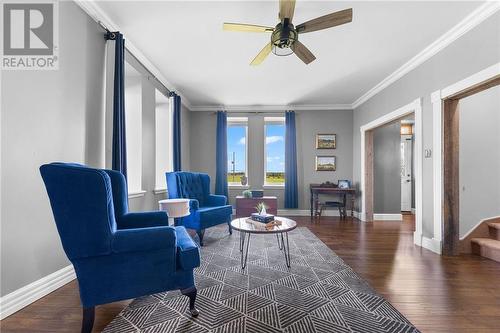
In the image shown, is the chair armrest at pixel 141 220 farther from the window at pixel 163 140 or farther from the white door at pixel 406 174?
the white door at pixel 406 174

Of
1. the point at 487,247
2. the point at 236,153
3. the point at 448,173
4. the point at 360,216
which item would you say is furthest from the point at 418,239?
the point at 236,153

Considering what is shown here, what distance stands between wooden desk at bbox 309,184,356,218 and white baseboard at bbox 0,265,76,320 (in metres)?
4.52

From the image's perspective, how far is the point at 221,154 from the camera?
18.2 feet

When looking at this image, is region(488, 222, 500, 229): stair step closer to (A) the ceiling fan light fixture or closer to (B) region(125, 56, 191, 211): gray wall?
(A) the ceiling fan light fixture

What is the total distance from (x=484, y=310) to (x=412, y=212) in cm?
510

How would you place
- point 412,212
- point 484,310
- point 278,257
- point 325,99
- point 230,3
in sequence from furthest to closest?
point 412,212
point 325,99
point 278,257
point 230,3
point 484,310

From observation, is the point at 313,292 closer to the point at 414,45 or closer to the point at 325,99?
the point at 414,45

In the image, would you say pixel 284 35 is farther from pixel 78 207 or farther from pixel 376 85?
pixel 376 85

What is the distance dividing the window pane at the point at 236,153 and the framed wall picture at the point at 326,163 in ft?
6.03

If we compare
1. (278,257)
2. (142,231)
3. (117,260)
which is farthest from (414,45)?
(117,260)

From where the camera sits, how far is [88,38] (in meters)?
2.36

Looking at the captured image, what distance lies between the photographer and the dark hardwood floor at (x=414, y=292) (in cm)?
159

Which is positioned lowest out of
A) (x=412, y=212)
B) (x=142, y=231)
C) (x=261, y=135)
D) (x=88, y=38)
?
(x=412, y=212)

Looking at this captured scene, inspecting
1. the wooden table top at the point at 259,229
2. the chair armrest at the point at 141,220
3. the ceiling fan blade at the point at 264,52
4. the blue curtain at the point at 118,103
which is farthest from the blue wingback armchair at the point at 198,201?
the ceiling fan blade at the point at 264,52
